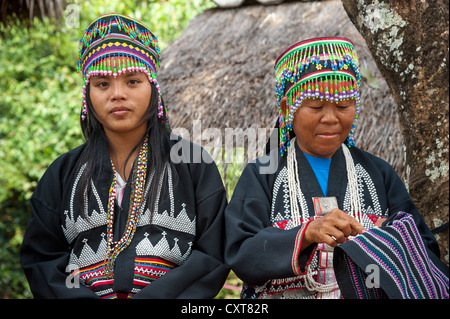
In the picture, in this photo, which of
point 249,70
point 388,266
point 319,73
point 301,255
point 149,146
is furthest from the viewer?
point 249,70

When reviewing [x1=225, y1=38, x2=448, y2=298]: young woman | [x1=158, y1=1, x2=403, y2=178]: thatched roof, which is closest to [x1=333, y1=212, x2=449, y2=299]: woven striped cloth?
[x1=225, y1=38, x2=448, y2=298]: young woman

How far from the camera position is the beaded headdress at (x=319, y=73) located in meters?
2.35

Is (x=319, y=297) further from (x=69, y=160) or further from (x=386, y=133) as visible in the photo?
(x=386, y=133)

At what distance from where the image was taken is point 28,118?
804 cm

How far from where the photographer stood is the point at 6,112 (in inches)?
326

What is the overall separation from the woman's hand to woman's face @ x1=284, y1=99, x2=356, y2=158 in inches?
17.0

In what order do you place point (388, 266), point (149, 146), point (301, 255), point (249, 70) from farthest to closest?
point (249, 70)
point (149, 146)
point (301, 255)
point (388, 266)

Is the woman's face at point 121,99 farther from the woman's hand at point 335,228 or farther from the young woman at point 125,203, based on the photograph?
the woman's hand at point 335,228

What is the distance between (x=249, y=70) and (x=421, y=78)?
101 inches

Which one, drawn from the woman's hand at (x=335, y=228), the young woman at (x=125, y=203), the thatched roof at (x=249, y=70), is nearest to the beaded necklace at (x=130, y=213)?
the young woman at (x=125, y=203)

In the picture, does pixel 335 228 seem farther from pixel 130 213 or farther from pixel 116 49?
pixel 116 49

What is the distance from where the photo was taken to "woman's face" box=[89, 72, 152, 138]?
242 centimetres

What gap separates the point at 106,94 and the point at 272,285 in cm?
114

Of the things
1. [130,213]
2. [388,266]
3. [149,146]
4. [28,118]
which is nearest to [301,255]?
[388,266]
